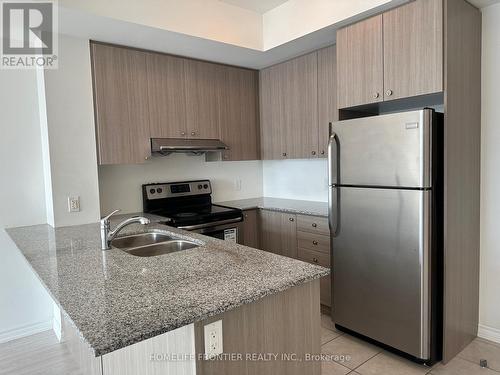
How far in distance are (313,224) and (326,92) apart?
1.19 m

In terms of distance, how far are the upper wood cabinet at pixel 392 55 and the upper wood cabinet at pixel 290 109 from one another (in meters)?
0.64

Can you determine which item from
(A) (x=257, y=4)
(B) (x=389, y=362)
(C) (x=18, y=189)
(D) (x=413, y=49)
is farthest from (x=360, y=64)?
(C) (x=18, y=189)

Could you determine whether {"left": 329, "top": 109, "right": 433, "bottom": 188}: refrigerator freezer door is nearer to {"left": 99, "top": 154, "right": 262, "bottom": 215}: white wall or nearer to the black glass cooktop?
→ the black glass cooktop

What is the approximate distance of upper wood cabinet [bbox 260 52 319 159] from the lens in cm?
331

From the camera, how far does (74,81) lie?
2.70 m

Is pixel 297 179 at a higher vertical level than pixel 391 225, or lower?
higher

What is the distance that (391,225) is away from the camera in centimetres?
227

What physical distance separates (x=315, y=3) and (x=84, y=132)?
2045 mm

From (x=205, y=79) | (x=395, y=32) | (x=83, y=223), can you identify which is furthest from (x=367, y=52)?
(x=83, y=223)

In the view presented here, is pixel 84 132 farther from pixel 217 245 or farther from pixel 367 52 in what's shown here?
pixel 367 52

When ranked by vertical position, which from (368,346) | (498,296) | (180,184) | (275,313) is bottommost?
(368,346)

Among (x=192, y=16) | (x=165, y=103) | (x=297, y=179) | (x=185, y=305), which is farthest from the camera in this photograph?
(x=297, y=179)

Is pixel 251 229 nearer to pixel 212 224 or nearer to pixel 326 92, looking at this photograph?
A: pixel 212 224

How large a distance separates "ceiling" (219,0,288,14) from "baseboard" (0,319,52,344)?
3055 mm
